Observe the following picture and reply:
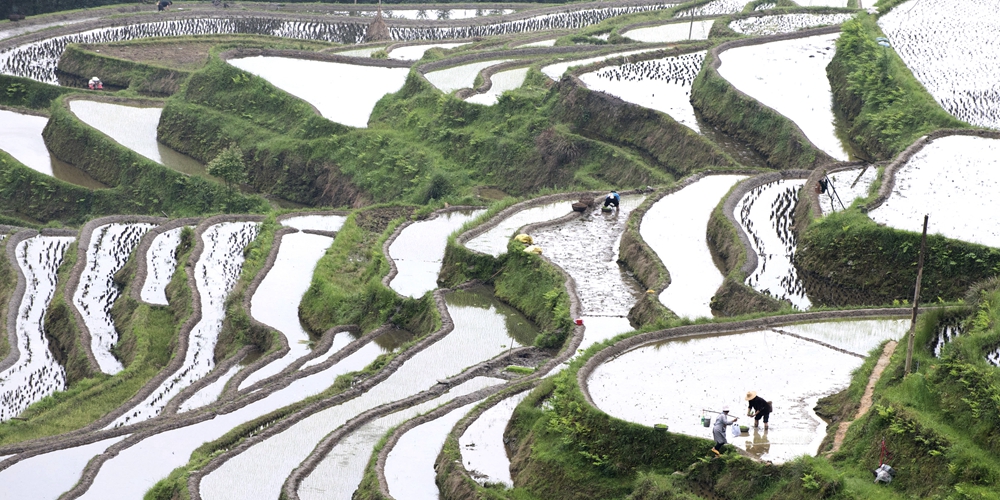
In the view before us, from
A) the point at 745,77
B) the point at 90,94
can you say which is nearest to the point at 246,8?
the point at 90,94

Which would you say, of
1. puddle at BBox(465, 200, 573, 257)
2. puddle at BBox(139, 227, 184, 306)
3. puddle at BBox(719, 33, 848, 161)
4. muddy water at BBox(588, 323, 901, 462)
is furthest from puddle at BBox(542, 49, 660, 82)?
muddy water at BBox(588, 323, 901, 462)

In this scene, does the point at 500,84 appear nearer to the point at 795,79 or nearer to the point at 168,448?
the point at 795,79

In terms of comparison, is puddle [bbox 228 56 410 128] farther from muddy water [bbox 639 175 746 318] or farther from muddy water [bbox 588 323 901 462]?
muddy water [bbox 588 323 901 462]

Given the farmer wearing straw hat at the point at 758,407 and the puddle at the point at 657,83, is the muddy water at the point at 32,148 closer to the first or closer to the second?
the puddle at the point at 657,83

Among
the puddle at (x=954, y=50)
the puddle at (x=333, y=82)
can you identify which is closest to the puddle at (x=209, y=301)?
the puddle at (x=333, y=82)

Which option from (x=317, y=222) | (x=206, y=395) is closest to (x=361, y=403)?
(x=206, y=395)

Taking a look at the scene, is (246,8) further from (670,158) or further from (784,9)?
(670,158)

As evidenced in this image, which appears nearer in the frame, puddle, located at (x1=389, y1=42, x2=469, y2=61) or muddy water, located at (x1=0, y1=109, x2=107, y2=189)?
muddy water, located at (x1=0, y1=109, x2=107, y2=189)
